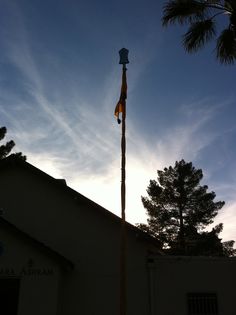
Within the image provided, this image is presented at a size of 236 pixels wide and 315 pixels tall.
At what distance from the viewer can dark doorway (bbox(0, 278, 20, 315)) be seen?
1487cm

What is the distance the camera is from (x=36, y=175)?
59.4ft

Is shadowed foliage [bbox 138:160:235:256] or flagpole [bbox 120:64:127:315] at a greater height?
shadowed foliage [bbox 138:160:235:256]

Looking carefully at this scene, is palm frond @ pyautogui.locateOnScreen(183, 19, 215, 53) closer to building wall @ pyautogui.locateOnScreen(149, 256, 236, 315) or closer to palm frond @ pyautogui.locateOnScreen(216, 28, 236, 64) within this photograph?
palm frond @ pyautogui.locateOnScreen(216, 28, 236, 64)

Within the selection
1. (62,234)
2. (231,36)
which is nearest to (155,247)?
(62,234)

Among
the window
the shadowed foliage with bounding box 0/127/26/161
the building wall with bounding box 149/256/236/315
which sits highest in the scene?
the shadowed foliage with bounding box 0/127/26/161

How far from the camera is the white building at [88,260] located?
1513cm

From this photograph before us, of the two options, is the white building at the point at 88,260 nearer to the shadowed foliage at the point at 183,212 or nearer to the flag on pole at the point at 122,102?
the flag on pole at the point at 122,102

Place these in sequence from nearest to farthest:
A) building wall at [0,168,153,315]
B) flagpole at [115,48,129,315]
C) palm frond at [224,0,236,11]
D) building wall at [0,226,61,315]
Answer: flagpole at [115,48,129,315], palm frond at [224,0,236,11], building wall at [0,226,61,315], building wall at [0,168,153,315]

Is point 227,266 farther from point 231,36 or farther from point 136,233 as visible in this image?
point 231,36

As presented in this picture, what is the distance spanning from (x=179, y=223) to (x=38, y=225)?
26.7m

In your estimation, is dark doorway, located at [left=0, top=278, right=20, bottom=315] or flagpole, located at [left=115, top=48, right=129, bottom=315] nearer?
flagpole, located at [left=115, top=48, right=129, bottom=315]

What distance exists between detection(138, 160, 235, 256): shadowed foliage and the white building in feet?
73.7

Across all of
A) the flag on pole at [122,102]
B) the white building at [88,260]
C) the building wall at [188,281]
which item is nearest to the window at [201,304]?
the white building at [88,260]

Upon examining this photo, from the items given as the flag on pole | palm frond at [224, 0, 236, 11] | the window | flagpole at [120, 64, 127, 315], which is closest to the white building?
the window
